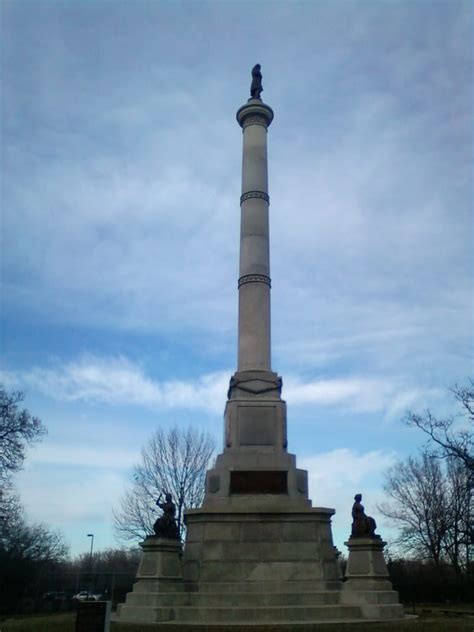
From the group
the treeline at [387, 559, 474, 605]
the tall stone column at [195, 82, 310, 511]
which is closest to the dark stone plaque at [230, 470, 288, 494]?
the tall stone column at [195, 82, 310, 511]

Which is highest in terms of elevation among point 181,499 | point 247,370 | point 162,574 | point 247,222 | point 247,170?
point 247,170

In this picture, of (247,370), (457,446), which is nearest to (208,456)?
(457,446)

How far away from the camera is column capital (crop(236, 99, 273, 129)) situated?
23.6m

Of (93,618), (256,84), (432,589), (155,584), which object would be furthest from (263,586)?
(256,84)

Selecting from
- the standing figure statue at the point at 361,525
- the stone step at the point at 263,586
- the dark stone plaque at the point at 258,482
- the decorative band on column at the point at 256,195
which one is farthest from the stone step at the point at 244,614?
the decorative band on column at the point at 256,195

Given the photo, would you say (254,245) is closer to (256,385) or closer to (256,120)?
(256,385)

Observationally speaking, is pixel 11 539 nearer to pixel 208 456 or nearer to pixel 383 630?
pixel 208 456

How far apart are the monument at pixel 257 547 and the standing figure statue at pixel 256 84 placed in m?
9.47

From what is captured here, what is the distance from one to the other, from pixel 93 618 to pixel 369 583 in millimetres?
9157

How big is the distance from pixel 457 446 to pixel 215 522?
1381 cm

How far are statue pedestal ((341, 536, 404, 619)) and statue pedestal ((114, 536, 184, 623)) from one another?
4.50m

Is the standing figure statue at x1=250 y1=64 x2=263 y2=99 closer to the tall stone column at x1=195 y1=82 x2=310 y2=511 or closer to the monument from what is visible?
the tall stone column at x1=195 y1=82 x2=310 y2=511

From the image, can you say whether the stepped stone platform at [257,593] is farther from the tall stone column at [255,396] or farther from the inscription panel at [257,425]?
the inscription panel at [257,425]

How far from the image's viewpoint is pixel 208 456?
123ft
